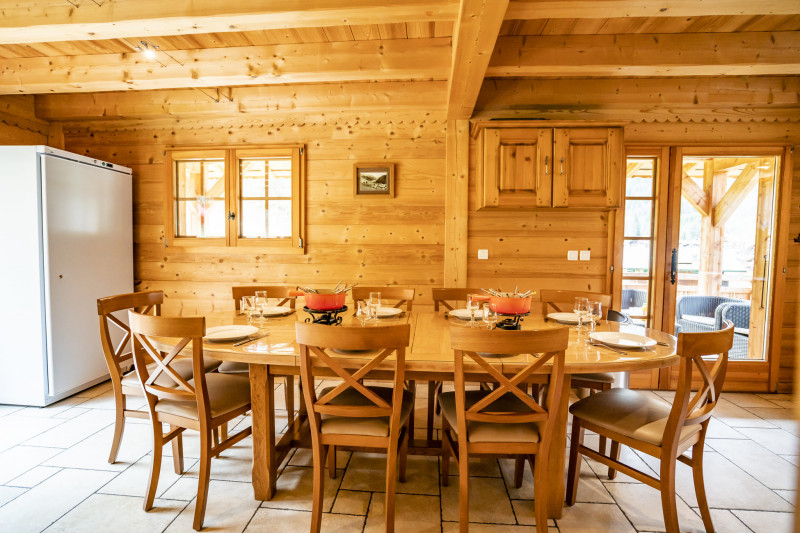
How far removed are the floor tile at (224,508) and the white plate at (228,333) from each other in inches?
31.0

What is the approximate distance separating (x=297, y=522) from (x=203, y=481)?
0.45m

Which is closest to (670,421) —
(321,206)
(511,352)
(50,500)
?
(511,352)

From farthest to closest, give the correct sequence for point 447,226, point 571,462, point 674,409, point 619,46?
point 447,226 < point 619,46 < point 571,462 < point 674,409

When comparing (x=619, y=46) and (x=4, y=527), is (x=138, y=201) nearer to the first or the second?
(x=4, y=527)

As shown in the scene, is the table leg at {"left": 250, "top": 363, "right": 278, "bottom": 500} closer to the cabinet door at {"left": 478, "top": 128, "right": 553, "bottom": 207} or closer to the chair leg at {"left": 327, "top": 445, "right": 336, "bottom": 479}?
the chair leg at {"left": 327, "top": 445, "right": 336, "bottom": 479}

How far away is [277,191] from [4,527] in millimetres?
2731

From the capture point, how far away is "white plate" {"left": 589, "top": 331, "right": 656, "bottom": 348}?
1684 mm

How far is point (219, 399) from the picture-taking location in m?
1.80

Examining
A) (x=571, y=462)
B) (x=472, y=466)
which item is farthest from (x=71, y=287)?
(x=571, y=462)

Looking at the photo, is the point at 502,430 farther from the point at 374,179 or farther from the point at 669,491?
the point at 374,179

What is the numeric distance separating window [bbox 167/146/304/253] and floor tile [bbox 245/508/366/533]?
225 centimetres

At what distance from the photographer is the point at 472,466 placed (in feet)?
7.06

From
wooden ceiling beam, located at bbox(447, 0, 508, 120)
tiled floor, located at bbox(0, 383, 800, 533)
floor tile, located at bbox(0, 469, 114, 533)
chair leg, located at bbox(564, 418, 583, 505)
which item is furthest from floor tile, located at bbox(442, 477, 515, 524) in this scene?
wooden ceiling beam, located at bbox(447, 0, 508, 120)

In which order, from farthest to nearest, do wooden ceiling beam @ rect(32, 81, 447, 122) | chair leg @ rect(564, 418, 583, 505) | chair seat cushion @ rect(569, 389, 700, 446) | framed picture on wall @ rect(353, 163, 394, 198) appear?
1. framed picture on wall @ rect(353, 163, 394, 198)
2. wooden ceiling beam @ rect(32, 81, 447, 122)
3. chair leg @ rect(564, 418, 583, 505)
4. chair seat cushion @ rect(569, 389, 700, 446)
